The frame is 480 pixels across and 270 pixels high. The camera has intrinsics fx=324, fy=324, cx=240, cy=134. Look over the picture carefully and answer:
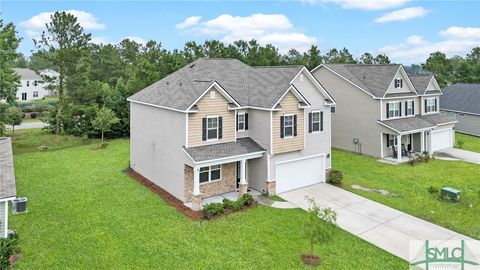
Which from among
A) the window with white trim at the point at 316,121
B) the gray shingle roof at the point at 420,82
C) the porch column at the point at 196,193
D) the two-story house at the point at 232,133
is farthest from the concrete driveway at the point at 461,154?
the porch column at the point at 196,193

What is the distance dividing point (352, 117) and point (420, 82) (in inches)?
360

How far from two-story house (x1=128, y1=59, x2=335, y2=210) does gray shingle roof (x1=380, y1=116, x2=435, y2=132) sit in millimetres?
9151

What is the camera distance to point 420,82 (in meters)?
33.4

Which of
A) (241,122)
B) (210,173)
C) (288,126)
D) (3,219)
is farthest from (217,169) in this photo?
(3,219)

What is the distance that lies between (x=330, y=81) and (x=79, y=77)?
2686 centimetres

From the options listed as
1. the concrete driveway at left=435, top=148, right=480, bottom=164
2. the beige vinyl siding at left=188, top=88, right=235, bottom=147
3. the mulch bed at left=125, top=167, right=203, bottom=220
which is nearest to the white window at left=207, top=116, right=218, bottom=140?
the beige vinyl siding at left=188, top=88, right=235, bottom=147

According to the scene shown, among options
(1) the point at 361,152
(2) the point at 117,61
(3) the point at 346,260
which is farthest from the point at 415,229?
A: (2) the point at 117,61

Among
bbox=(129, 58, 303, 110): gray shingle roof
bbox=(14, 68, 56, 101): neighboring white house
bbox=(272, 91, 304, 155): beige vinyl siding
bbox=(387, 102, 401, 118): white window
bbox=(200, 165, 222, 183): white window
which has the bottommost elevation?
bbox=(200, 165, 222, 183): white window

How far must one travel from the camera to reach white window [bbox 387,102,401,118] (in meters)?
29.3

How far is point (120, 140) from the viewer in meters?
35.9

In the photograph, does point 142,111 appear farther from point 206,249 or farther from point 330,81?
point 330,81

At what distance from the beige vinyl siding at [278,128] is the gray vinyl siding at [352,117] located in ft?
38.4

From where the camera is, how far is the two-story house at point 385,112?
1126 inches

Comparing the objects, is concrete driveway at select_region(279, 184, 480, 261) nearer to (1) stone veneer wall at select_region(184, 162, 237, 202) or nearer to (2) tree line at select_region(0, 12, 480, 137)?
(1) stone veneer wall at select_region(184, 162, 237, 202)
